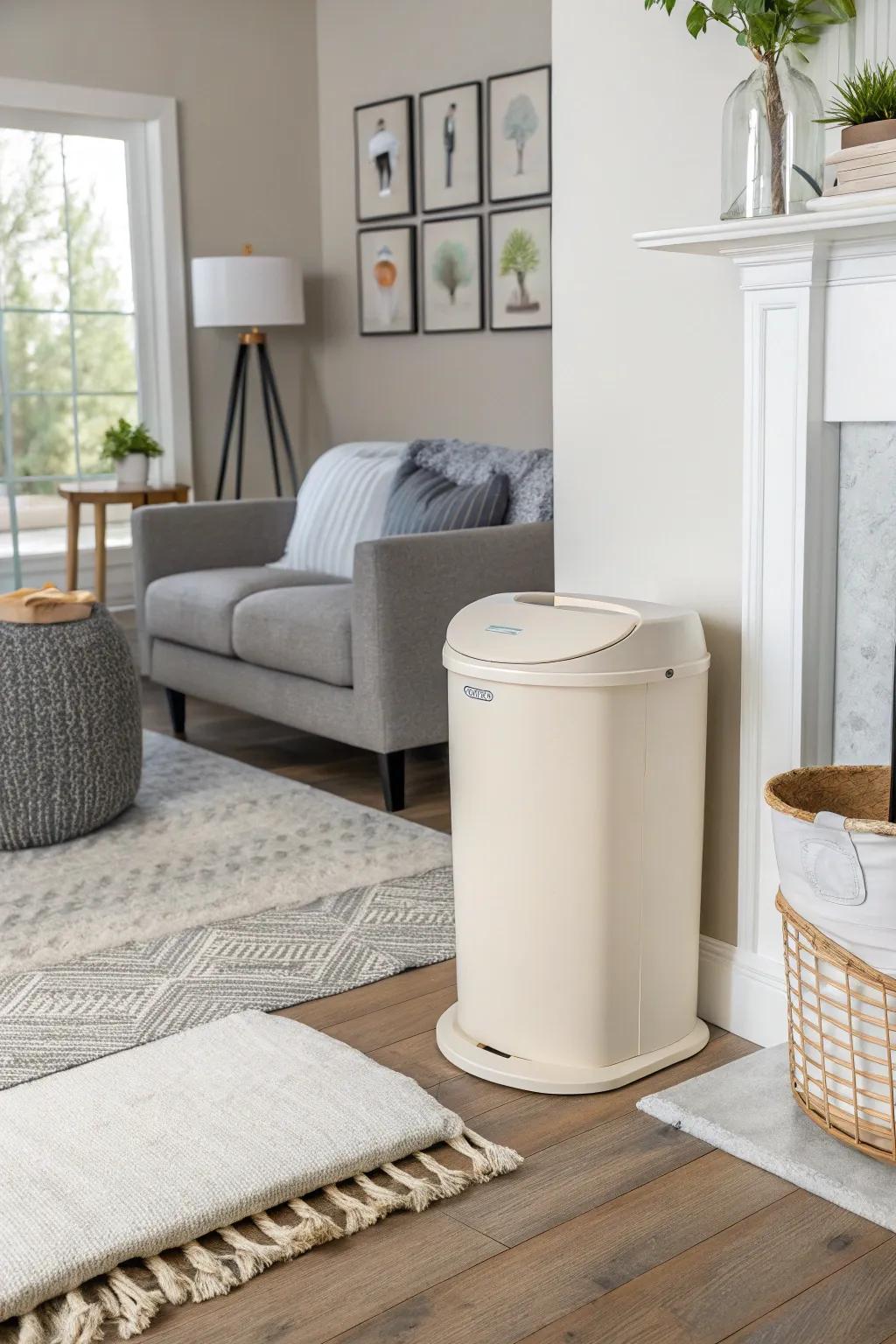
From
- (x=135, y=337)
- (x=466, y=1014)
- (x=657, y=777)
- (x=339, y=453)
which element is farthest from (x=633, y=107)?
(x=135, y=337)

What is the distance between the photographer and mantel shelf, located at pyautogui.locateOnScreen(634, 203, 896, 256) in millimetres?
1770

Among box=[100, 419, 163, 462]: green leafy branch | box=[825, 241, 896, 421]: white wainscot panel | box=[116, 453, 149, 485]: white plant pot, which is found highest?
box=[825, 241, 896, 421]: white wainscot panel

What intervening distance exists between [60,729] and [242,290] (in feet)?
8.14

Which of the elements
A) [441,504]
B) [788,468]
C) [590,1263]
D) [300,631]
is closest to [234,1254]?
[590,1263]

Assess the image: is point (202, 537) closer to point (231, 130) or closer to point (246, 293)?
point (246, 293)

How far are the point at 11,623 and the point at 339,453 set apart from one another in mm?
1729

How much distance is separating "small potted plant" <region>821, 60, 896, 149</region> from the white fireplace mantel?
103mm

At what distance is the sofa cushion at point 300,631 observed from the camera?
11.9ft

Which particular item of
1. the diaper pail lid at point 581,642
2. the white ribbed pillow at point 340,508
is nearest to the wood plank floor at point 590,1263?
the diaper pail lid at point 581,642

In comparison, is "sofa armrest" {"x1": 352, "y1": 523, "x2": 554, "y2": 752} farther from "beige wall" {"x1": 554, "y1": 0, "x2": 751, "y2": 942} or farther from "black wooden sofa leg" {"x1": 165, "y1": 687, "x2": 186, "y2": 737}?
"beige wall" {"x1": 554, "y1": 0, "x2": 751, "y2": 942}

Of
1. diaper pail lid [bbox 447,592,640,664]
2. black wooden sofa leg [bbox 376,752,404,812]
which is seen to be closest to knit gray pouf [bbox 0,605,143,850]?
black wooden sofa leg [bbox 376,752,404,812]

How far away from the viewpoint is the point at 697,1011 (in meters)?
2.31

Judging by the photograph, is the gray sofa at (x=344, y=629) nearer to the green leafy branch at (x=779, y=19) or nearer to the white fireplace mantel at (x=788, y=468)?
the white fireplace mantel at (x=788, y=468)

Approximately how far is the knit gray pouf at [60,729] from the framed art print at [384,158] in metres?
2.62
